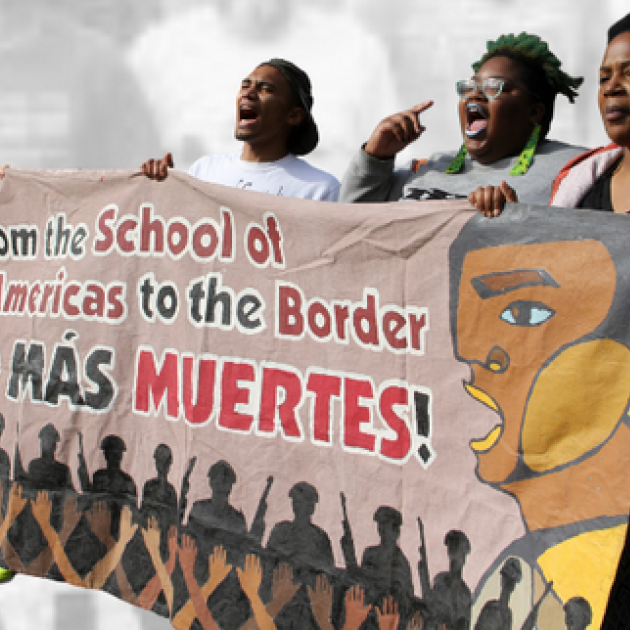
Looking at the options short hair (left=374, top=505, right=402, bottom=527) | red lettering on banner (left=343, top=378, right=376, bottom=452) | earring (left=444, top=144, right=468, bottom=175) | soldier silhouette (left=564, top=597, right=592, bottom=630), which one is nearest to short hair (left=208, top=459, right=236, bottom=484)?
red lettering on banner (left=343, top=378, right=376, bottom=452)

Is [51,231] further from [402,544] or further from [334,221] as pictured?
[402,544]

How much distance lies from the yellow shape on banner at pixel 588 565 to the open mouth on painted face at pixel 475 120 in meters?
1.60

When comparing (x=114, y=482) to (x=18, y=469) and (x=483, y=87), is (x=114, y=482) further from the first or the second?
(x=483, y=87)

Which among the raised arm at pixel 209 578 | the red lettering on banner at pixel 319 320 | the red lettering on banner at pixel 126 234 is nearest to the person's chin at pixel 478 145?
the red lettering on banner at pixel 319 320

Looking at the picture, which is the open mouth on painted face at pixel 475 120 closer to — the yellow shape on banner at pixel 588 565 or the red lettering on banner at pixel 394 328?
the red lettering on banner at pixel 394 328

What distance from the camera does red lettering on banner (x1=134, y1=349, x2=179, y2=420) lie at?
102 inches

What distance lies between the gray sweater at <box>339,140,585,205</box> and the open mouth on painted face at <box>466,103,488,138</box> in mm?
148

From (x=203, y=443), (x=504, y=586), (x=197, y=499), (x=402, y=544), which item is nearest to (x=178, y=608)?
(x=197, y=499)

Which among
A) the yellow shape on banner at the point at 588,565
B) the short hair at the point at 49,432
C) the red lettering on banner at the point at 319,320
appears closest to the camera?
the yellow shape on banner at the point at 588,565

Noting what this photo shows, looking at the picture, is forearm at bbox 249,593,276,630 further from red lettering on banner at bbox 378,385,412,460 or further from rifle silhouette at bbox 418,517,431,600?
red lettering on banner at bbox 378,385,412,460

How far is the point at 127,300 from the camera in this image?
2.75 metres

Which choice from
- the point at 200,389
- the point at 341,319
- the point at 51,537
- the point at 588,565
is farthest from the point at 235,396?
the point at 588,565

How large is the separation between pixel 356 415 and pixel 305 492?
1.09ft

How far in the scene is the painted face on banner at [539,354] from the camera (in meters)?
2.04
